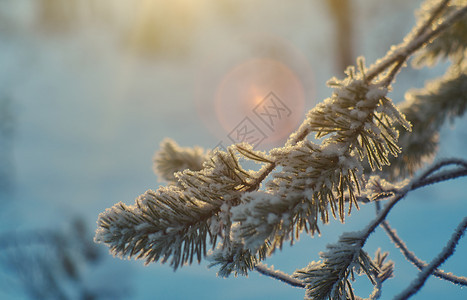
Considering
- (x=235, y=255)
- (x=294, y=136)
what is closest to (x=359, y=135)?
(x=294, y=136)

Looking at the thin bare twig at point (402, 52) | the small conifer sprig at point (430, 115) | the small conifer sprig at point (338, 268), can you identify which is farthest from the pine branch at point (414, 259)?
the small conifer sprig at point (430, 115)

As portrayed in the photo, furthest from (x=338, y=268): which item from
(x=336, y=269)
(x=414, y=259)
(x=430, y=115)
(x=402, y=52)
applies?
(x=430, y=115)

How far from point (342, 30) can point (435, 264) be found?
14.5 ft

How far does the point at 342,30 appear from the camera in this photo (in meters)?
4.64

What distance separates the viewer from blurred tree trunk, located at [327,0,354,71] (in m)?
4.48

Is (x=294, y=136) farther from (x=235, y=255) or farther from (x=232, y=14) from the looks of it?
(x=232, y=14)

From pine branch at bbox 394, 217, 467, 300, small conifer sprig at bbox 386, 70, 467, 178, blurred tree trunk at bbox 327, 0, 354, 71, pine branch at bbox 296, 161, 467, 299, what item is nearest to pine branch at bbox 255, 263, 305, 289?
pine branch at bbox 296, 161, 467, 299

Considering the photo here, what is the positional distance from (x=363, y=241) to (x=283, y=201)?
0.30m

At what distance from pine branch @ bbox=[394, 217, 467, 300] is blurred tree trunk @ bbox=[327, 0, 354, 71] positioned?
3927 mm

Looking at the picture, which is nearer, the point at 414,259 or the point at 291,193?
the point at 291,193

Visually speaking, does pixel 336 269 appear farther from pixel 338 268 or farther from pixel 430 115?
pixel 430 115

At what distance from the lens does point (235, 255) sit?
737 mm

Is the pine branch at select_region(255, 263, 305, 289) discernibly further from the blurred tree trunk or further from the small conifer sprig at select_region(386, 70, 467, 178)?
the blurred tree trunk

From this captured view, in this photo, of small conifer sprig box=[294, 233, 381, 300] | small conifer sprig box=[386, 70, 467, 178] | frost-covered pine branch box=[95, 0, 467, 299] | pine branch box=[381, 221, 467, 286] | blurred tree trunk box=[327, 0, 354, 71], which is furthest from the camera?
blurred tree trunk box=[327, 0, 354, 71]
